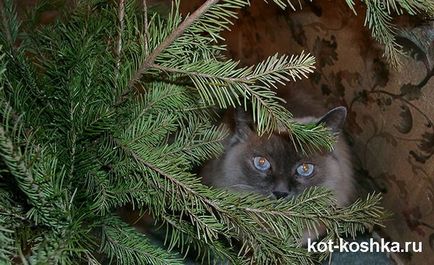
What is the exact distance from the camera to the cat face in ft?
3.98

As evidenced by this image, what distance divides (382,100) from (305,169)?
0.24 meters

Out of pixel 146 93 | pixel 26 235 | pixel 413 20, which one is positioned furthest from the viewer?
pixel 413 20

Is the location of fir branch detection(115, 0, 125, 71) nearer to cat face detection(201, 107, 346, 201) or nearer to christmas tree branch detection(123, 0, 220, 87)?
christmas tree branch detection(123, 0, 220, 87)

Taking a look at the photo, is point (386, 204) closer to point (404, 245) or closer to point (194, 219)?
point (404, 245)

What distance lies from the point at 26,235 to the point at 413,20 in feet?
2.69

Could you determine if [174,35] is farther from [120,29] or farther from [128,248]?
[128,248]

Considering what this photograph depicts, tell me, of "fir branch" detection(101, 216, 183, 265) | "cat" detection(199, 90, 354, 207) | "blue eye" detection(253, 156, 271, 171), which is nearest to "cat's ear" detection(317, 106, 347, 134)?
"cat" detection(199, 90, 354, 207)

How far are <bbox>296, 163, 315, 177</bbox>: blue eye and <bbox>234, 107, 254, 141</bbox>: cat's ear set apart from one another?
14 centimetres

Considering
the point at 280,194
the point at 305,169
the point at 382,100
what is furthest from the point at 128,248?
the point at 382,100

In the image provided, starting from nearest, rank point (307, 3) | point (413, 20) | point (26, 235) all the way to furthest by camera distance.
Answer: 1. point (26, 235)
2. point (413, 20)
3. point (307, 3)

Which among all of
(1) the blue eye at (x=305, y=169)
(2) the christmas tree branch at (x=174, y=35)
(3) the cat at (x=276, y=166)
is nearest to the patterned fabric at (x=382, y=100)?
(3) the cat at (x=276, y=166)

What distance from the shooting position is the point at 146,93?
0.70m

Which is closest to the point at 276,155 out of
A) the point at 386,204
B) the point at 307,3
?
the point at 386,204

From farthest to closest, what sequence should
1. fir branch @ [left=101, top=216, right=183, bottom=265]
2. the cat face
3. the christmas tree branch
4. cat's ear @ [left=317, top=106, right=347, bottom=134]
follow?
1. the cat face
2. cat's ear @ [left=317, top=106, right=347, bottom=134]
3. fir branch @ [left=101, top=216, right=183, bottom=265]
4. the christmas tree branch
